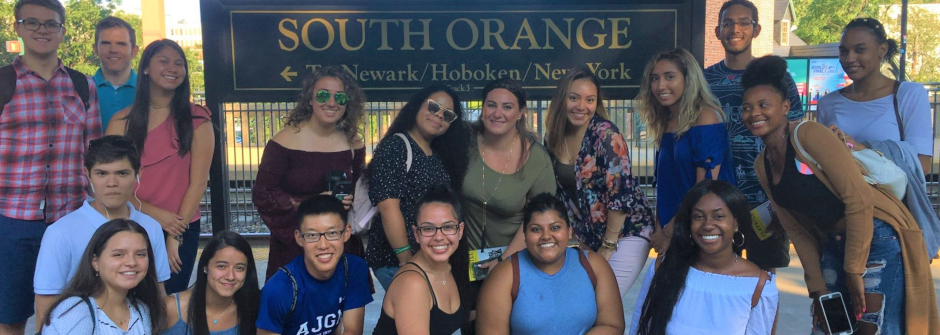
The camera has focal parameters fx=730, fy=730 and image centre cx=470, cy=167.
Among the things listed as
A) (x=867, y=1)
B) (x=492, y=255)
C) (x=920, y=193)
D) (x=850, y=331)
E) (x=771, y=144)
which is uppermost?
(x=867, y=1)

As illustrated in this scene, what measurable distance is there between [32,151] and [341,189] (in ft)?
5.03

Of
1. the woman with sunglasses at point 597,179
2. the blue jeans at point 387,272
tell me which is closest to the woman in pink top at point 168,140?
the blue jeans at point 387,272

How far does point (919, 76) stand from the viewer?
35.8 meters

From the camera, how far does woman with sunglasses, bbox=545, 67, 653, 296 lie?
3455 mm

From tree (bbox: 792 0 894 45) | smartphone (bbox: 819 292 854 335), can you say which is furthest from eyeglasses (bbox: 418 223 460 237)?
tree (bbox: 792 0 894 45)

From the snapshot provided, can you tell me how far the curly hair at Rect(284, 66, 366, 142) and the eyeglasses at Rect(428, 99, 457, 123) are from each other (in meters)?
0.45

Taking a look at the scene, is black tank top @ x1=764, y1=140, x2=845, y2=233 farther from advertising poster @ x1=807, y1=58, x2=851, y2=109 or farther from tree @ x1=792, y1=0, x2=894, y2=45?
tree @ x1=792, y1=0, x2=894, y2=45

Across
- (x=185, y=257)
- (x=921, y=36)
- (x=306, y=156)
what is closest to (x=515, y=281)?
(x=306, y=156)

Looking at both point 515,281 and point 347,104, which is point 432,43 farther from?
point 515,281

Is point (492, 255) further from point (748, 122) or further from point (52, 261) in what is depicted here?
point (52, 261)

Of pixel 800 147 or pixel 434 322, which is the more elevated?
pixel 800 147

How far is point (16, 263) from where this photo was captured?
359 cm

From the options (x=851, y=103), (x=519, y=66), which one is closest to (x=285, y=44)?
(x=519, y=66)

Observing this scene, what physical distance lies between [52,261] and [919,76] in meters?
40.8
